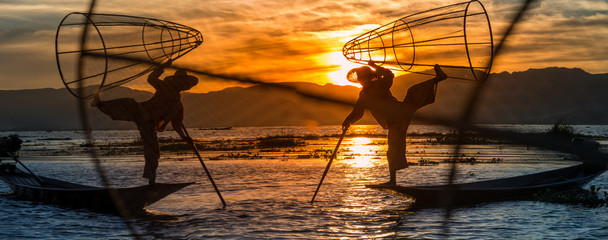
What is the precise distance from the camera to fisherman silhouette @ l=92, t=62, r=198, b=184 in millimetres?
11383

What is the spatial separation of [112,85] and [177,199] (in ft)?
22.6

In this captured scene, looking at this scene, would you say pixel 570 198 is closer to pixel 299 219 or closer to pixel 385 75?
pixel 385 75

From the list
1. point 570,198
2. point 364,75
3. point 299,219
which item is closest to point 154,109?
point 299,219

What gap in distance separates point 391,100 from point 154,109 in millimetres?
5067

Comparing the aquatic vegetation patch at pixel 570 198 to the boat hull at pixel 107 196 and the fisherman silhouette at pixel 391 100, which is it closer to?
the fisherman silhouette at pixel 391 100

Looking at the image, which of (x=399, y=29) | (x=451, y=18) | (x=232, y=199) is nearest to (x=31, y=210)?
(x=232, y=199)

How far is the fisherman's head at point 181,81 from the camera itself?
39.0 ft

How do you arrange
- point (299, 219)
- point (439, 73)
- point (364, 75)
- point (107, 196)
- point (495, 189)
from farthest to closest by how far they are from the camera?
1. point (495, 189)
2. point (107, 196)
3. point (299, 219)
4. point (364, 75)
5. point (439, 73)

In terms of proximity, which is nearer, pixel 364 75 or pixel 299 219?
pixel 364 75

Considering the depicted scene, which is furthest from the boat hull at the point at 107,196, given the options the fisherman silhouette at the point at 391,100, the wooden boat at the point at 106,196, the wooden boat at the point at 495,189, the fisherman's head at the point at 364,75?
the wooden boat at the point at 495,189

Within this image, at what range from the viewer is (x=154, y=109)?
11.7 meters

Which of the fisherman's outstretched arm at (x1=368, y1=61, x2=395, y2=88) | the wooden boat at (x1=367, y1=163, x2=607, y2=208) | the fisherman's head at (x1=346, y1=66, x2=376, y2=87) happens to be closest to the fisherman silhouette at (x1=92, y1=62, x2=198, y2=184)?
the fisherman's head at (x1=346, y1=66, x2=376, y2=87)

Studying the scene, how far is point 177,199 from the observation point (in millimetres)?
15523

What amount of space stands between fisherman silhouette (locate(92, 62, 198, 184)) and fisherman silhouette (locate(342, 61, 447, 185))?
12.2 ft
